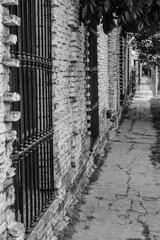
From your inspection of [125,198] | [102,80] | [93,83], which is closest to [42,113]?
[125,198]

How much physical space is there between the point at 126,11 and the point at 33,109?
Answer: 208 centimetres

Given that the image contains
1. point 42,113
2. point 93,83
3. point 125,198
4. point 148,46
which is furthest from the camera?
point 148,46

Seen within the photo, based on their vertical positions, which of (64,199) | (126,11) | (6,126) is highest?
(126,11)

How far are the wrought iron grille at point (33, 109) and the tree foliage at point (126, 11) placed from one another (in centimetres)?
108

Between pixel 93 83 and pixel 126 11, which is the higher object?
pixel 126 11

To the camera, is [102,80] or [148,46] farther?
[148,46]

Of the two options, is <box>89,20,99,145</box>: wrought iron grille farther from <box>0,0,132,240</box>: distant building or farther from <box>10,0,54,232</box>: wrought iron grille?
<box>10,0,54,232</box>: wrought iron grille

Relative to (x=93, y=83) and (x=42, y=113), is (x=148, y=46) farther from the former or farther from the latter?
(x=42, y=113)

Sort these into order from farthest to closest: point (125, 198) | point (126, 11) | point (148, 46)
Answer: point (148, 46) → point (125, 198) → point (126, 11)

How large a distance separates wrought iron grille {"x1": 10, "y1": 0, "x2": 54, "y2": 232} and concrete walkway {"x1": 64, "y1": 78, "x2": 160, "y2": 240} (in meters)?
0.86

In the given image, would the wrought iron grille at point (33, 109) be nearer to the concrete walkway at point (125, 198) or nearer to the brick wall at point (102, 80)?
the concrete walkway at point (125, 198)

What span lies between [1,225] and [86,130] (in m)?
3.81

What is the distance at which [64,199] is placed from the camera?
15.0 ft

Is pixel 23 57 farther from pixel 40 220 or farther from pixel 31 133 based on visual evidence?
pixel 40 220
